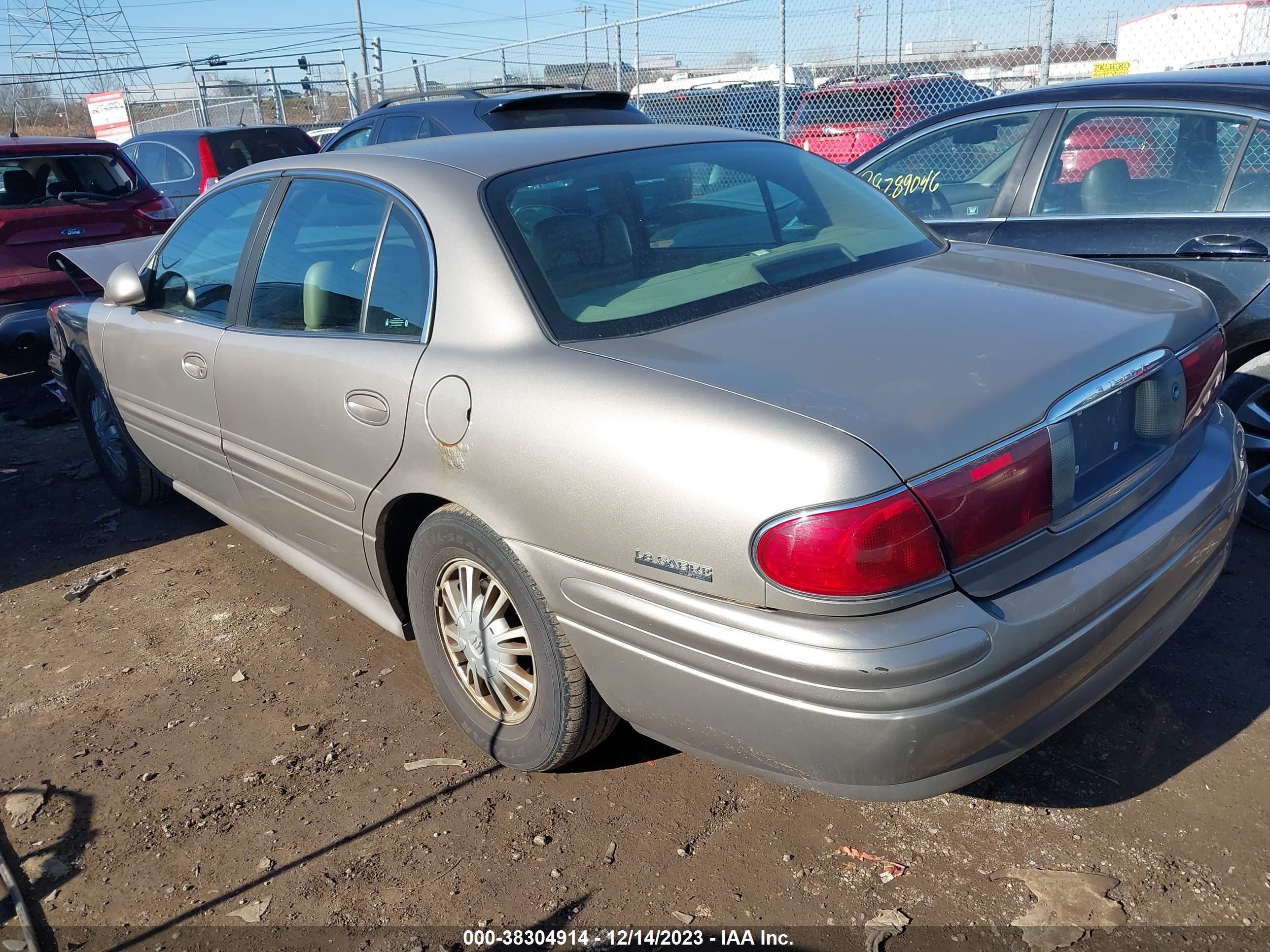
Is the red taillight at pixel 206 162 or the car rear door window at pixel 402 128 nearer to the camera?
the car rear door window at pixel 402 128

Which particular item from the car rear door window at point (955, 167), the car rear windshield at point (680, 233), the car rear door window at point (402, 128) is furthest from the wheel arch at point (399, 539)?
the car rear door window at point (402, 128)

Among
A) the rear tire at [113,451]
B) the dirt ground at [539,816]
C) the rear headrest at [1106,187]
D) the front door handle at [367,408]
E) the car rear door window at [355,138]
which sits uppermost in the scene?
the car rear door window at [355,138]

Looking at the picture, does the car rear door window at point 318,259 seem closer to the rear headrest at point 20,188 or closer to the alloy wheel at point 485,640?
the alloy wheel at point 485,640

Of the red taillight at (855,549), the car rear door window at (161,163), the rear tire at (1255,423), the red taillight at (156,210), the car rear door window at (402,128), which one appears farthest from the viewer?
the car rear door window at (161,163)

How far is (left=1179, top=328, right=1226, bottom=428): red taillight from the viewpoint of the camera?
8.45 ft

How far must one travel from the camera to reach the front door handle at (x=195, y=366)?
3596 millimetres

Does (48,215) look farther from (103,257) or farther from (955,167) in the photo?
(955,167)

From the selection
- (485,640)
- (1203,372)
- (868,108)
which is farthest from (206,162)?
(1203,372)

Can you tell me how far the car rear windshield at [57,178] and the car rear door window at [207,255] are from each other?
4138 millimetres

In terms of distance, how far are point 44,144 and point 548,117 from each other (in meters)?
3.75

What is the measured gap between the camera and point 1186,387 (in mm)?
2566

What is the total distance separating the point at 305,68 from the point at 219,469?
22.5m

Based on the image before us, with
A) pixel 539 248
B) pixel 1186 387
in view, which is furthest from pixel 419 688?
pixel 1186 387

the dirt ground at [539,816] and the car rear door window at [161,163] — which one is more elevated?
the car rear door window at [161,163]
